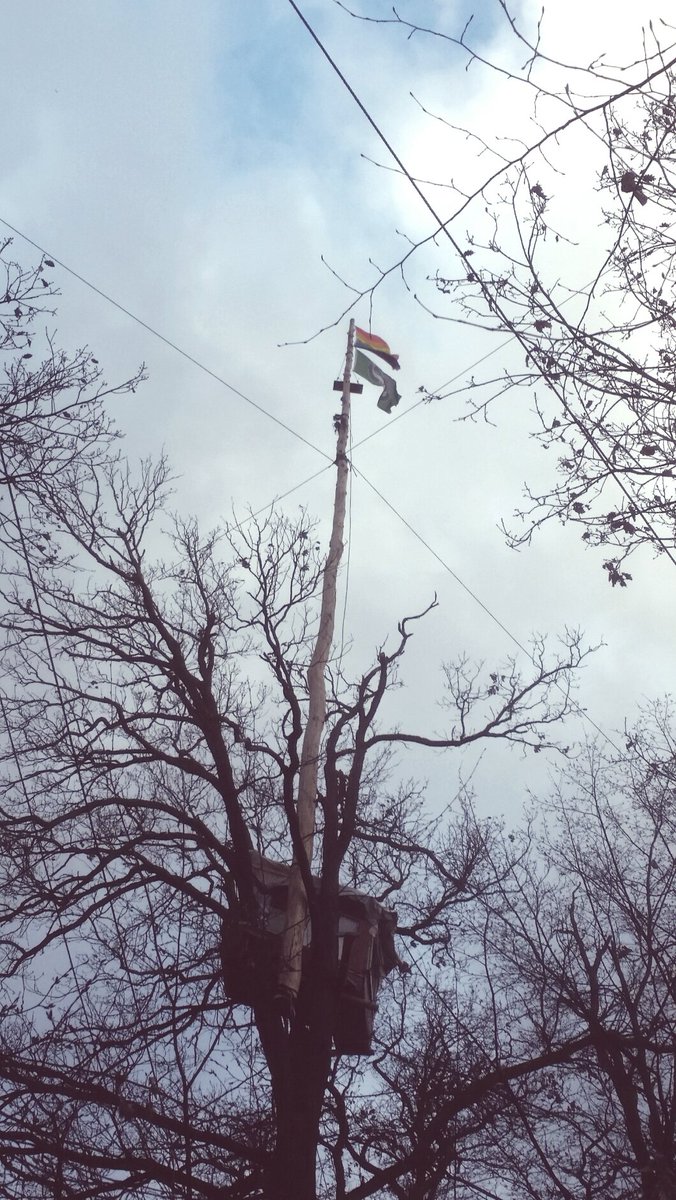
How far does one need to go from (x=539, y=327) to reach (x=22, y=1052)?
806 cm

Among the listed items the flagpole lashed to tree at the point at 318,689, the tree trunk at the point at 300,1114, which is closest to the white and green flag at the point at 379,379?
the flagpole lashed to tree at the point at 318,689

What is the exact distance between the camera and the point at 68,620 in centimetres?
1265

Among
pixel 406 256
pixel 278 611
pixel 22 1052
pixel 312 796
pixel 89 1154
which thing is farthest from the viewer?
pixel 278 611

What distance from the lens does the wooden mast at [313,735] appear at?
32.8ft

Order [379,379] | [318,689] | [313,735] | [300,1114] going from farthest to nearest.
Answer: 1. [379,379]
2. [318,689]
3. [313,735]
4. [300,1114]

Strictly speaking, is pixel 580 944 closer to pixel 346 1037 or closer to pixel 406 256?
pixel 346 1037

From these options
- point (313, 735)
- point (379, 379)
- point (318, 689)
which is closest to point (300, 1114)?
point (313, 735)

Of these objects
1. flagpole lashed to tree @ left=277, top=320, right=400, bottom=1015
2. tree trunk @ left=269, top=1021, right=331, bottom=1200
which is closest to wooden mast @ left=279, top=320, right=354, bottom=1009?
flagpole lashed to tree @ left=277, top=320, right=400, bottom=1015

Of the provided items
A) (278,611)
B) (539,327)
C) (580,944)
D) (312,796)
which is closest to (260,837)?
(312,796)

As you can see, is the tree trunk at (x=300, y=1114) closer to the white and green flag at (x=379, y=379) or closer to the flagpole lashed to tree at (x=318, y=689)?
the flagpole lashed to tree at (x=318, y=689)

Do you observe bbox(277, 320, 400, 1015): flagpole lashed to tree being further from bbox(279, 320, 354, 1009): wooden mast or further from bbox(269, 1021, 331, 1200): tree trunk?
bbox(269, 1021, 331, 1200): tree trunk

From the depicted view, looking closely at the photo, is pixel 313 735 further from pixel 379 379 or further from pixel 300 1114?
pixel 379 379

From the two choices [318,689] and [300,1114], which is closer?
[300,1114]

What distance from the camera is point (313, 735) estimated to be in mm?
11281
